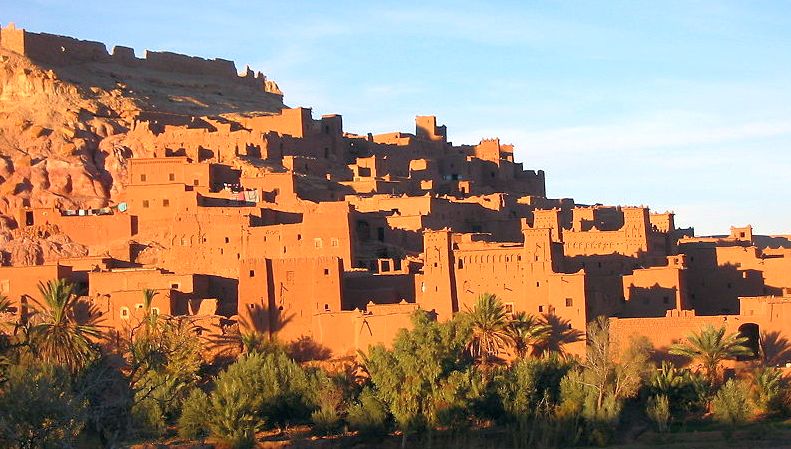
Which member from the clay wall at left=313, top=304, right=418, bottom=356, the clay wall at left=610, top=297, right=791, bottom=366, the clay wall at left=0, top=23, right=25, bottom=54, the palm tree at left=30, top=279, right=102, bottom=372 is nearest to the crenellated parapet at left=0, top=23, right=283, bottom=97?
the clay wall at left=0, top=23, right=25, bottom=54

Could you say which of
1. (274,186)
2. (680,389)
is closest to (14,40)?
(274,186)

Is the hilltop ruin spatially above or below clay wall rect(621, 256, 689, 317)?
above

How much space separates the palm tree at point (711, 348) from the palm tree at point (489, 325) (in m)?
4.56

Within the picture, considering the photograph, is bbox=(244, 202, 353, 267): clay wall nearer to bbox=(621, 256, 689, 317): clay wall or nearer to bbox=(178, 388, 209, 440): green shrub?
bbox=(178, 388, 209, 440): green shrub

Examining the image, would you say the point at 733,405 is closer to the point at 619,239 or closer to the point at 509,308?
the point at 509,308

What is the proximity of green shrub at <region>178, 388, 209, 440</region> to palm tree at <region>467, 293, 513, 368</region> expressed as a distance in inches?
289

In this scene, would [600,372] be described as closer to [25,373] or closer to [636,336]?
[636,336]

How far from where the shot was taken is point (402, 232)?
50.2 meters

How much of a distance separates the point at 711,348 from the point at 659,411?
2144 millimetres

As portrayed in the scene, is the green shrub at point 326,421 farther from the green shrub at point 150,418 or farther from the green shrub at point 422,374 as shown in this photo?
the green shrub at point 150,418

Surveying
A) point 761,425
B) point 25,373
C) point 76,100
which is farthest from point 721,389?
point 76,100

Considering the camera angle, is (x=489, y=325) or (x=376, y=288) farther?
(x=376, y=288)

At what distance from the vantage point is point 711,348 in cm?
3941

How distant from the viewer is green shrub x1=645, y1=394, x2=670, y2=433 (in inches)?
1542
